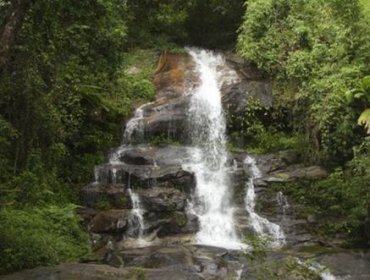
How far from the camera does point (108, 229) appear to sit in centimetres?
1307

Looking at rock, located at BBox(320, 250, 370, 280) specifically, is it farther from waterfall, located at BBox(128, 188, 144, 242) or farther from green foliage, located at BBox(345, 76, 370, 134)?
waterfall, located at BBox(128, 188, 144, 242)

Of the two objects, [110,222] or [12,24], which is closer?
[12,24]

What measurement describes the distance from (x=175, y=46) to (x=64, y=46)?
1349 centimetres

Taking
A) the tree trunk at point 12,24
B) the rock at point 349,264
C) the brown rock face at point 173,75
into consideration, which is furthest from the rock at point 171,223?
the tree trunk at point 12,24


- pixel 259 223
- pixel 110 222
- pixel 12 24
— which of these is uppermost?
pixel 12 24

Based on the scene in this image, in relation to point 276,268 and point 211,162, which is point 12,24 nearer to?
point 276,268

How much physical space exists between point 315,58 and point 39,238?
10597 mm

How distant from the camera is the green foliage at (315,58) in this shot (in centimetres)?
1496

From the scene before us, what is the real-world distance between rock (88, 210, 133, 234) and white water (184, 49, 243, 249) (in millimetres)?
1812

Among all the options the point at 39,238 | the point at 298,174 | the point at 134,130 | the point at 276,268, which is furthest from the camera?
the point at 134,130

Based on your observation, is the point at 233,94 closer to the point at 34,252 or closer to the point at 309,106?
the point at 309,106

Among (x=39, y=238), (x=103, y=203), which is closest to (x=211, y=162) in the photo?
(x=103, y=203)

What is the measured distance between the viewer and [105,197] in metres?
14.3

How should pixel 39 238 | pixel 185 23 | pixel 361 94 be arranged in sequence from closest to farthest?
pixel 39 238
pixel 361 94
pixel 185 23
